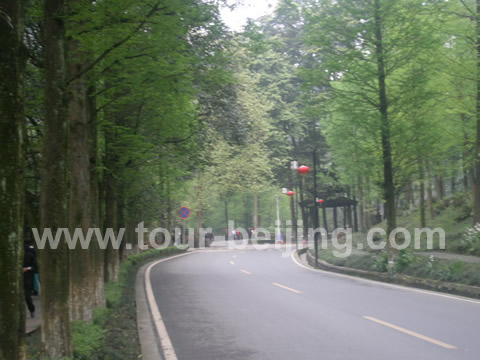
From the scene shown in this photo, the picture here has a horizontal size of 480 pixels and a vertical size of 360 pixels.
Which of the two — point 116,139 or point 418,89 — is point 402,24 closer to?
point 418,89

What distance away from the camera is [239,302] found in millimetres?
12992

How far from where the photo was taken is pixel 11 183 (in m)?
4.37

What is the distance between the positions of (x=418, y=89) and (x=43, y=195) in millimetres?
14789

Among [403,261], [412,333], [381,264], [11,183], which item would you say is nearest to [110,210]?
[381,264]

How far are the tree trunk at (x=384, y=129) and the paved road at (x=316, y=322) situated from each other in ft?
11.0

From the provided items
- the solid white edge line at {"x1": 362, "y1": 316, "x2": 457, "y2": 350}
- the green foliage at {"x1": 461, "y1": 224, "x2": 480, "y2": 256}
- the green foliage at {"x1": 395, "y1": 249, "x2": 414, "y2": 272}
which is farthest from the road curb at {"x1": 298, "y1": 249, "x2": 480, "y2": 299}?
the solid white edge line at {"x1": 362, "y1": 316, "x2": 457, "y2": 350}

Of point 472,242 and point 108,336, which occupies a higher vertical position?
point 472,242

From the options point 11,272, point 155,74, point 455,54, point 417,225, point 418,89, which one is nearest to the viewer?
point 11,272

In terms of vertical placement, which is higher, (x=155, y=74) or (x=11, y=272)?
(x=155, y=74)

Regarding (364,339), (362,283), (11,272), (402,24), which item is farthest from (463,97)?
(11,272)

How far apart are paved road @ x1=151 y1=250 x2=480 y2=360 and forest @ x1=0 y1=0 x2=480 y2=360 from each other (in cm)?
227

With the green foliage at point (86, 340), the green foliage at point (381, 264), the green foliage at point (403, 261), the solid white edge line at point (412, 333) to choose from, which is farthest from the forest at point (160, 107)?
the solid white edge line at point (412, 333)

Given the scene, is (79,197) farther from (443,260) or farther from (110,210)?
(443,260)

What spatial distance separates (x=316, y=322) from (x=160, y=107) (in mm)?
5718
